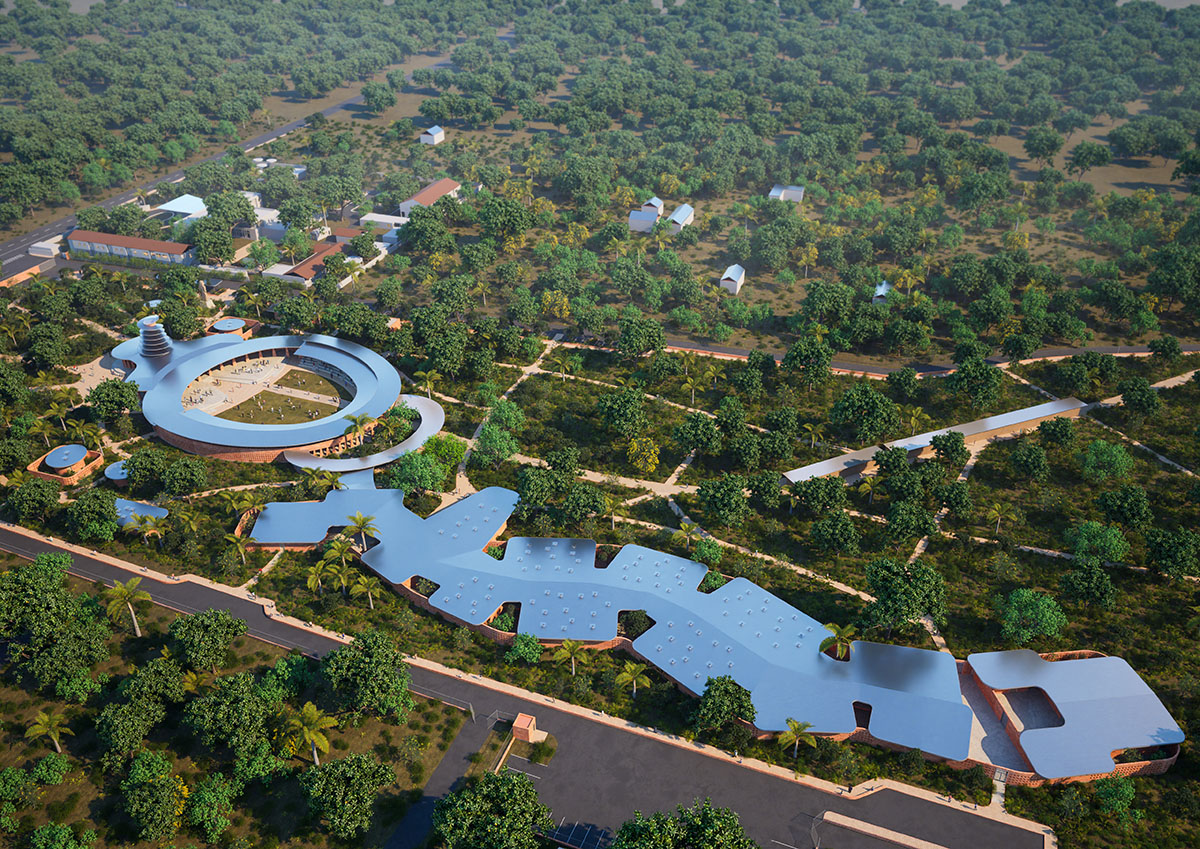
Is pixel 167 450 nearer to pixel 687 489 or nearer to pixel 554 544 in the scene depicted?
pixel 554 544

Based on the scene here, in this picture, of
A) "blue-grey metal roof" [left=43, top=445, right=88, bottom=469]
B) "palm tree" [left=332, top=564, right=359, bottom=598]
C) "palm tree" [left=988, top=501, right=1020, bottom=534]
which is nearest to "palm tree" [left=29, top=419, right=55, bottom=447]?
"blue-grey metal roof" [left=43, top=445, right=88, bottom=469]

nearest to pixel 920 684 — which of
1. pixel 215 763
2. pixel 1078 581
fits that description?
pixel 1078 581

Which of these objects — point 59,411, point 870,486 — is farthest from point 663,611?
point 59,411

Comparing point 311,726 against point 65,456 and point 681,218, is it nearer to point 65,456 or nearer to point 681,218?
point 65,456

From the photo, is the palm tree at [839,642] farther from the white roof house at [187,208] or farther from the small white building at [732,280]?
the white roof house at [187,208]

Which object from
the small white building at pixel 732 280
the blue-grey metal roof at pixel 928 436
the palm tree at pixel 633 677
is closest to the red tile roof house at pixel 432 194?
the small white building at pixel 732 280

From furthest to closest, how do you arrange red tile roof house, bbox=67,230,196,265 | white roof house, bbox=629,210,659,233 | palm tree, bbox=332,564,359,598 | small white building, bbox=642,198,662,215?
white roof house, bbox=629,210,659,233 → small white building, bbox=642,198,662,215 → red tile roof house, bbox=67,230,196,265 → palm tree, bbox=332,564,359,598

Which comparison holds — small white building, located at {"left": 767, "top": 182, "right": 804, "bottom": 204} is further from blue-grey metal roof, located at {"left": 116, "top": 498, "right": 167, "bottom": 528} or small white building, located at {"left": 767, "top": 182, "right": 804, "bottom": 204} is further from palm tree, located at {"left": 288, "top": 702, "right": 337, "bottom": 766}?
palm tree, located at {"left": 288, "top": 702, "right": 337, "bottom": 766}
